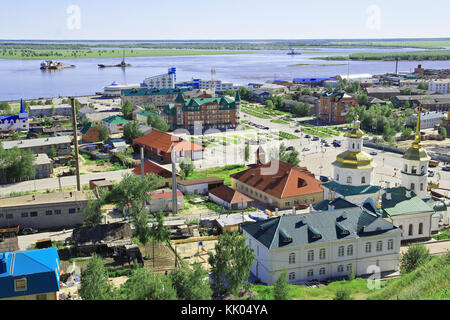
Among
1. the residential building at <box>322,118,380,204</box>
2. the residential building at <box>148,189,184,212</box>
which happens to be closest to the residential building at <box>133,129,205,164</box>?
the residential building at <box>148,189,184,212</box>

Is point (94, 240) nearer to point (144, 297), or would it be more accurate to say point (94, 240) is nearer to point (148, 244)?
point (148, 244)

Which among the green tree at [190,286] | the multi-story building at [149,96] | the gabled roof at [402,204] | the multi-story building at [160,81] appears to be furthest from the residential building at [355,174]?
the multi-story building at [160,81]

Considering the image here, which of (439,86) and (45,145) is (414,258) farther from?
(439,86)

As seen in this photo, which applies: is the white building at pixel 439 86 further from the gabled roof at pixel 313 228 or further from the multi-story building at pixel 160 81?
the gabled roof at pixel 313 228

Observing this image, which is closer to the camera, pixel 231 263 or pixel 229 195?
pixel 231 263

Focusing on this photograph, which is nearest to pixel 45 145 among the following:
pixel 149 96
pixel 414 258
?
pixel 414 258
